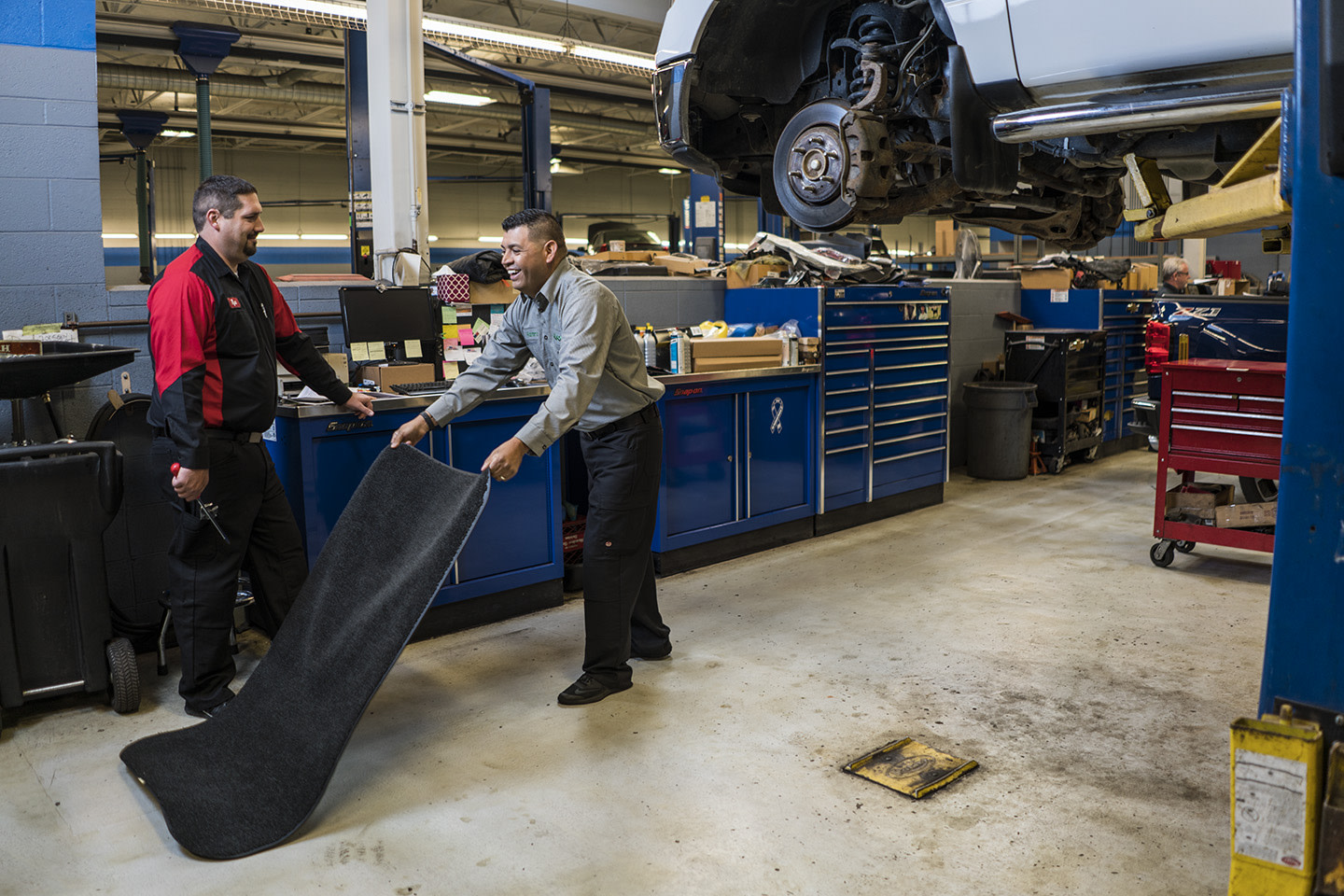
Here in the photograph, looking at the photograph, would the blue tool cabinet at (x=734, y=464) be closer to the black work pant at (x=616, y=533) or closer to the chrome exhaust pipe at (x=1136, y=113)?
the black work pant at (x=616, y=533)

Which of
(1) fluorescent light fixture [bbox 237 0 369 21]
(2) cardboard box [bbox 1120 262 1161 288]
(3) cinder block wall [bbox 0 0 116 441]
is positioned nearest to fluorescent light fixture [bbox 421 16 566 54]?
(1) fluorescent light fixture [bbox 237 0 369 21]

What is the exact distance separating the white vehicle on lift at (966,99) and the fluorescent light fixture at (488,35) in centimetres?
284

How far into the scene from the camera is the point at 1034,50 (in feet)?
7.97

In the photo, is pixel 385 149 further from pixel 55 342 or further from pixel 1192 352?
pixel 1192 352

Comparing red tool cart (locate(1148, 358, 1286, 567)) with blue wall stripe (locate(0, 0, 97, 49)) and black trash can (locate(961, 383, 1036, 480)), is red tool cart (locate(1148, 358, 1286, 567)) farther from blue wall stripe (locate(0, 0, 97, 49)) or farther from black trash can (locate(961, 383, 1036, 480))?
blue wall stripe (locate(0, 0, 97, 49))

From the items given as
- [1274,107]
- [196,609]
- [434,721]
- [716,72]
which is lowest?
[434,721]

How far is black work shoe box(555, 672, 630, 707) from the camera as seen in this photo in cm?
290

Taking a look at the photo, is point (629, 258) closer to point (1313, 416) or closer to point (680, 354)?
point (680, 354)

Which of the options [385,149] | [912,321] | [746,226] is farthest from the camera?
[746,226]

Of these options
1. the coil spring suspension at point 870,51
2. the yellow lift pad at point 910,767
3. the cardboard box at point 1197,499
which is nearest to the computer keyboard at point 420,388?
the coil spring suspension at point 870,51

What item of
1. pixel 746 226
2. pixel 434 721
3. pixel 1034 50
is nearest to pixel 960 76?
pixel 1034 50

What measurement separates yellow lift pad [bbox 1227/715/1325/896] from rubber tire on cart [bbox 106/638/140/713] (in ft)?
9.11

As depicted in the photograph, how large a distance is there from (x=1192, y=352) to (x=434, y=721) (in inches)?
152

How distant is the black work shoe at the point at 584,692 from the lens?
290 centimetres
